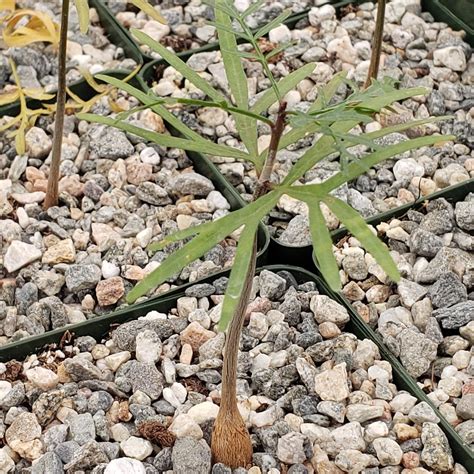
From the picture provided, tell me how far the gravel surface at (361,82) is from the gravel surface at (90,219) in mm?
124

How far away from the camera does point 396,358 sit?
166cm

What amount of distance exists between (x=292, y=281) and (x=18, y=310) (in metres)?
0.51

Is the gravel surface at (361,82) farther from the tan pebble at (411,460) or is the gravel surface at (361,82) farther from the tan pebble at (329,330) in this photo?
the tan pebble at (411,460)

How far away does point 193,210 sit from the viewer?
6.54ft

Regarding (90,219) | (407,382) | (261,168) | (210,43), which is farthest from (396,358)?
(210,43)

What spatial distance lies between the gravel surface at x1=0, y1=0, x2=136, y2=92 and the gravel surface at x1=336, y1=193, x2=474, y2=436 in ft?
2.88

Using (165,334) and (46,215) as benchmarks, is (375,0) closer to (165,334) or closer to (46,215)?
(46,215)

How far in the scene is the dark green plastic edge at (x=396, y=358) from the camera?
1.47 meters

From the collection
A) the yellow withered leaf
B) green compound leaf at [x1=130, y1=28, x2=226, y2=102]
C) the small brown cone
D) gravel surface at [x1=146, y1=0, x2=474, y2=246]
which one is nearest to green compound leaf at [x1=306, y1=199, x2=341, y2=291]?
green compound leaf at [x1=130, y1=28, x2=226, y2=102]

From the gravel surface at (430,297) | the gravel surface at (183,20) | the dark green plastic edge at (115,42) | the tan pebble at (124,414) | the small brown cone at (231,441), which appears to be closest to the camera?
the small brown cone at (231,441)

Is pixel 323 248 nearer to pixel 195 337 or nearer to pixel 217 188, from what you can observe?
pixel 195 337

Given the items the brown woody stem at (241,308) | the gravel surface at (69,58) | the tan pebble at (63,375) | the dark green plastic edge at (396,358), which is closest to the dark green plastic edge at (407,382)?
the dark green plastic edge at (396,358)

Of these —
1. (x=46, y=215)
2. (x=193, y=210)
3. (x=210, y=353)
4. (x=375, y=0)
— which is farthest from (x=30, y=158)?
(x=375, y=0)

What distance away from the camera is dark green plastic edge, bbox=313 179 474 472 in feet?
4.84
